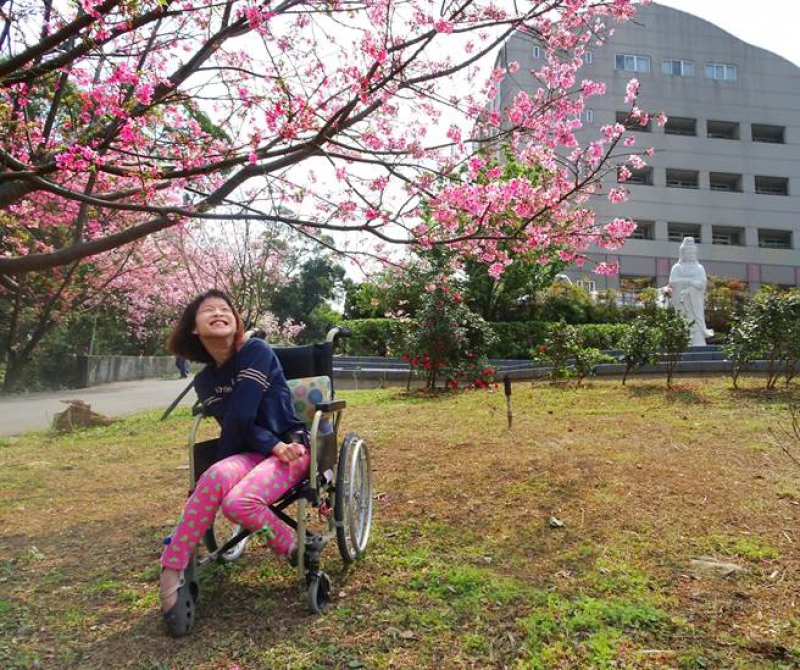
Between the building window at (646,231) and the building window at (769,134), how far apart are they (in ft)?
29.2

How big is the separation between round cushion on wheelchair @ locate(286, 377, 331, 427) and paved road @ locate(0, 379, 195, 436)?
699 centimetres

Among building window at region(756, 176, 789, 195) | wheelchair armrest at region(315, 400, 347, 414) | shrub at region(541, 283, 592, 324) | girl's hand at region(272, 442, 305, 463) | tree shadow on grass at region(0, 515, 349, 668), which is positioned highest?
building window at region(756, 176, 789, 195)

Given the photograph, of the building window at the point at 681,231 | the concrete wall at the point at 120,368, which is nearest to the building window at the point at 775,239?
the building window at the point at 681,231

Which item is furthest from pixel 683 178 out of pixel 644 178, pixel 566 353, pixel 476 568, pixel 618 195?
pixel 476 568

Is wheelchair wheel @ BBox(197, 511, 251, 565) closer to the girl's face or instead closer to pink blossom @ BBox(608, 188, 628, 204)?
the girl's face

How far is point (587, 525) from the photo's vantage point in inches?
127

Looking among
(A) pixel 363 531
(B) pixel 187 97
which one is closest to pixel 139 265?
(B) pixel 187 97

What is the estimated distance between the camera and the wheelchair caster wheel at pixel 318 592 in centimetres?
233

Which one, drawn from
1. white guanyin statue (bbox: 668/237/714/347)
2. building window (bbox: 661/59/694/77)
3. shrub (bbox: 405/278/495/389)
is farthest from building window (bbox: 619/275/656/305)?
building window (bbox: 661/59/694/77)

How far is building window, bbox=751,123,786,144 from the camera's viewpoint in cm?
3409

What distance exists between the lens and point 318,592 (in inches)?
93.9

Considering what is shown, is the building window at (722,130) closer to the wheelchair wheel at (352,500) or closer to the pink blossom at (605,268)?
the pink blossom at (605,268)

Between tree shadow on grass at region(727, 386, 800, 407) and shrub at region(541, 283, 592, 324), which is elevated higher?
shrub at region(541, 283, 592, 324)

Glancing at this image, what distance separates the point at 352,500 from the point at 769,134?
40623 millimetres
